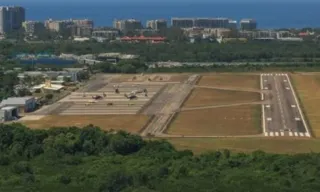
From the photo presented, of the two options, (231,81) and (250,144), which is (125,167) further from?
(231,81)

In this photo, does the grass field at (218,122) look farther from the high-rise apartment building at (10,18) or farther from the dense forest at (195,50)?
the high-rise apartment building at (10,18)

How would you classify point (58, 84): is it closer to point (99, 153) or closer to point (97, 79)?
point (97, 79)

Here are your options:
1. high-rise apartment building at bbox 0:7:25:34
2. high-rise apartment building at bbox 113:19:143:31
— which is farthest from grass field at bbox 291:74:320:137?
high-rise apartment building at bbox 0:7:25:34

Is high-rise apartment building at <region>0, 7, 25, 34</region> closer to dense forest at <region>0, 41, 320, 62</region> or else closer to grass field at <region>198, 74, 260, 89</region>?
dense forest at <region>0, 41, 320, 62</region>

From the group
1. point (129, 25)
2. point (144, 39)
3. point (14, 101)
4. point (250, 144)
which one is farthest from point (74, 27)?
point (250, 144)

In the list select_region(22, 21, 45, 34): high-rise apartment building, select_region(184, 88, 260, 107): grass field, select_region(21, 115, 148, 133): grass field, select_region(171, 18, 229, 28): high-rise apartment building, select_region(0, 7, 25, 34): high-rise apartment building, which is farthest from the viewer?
select_region(171, 18, 229, 28): high-rise apartment building

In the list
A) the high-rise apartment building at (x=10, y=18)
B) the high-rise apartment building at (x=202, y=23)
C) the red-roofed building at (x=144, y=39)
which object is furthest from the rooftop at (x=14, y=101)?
the high-rise apartment building at (x=202, y=23)

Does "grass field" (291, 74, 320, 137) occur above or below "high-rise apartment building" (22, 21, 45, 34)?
below

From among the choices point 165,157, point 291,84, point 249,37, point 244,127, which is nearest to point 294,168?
point 165,157
